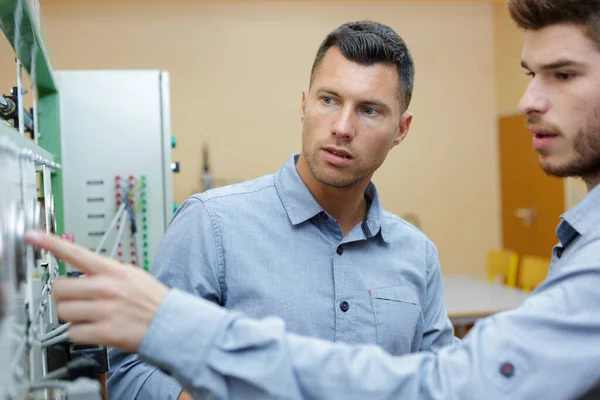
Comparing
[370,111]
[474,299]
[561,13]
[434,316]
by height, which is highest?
[561,13]

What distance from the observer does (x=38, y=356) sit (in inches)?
37.8

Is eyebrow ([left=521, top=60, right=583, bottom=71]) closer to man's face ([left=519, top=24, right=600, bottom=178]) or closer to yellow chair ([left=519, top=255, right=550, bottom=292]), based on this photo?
man's face ([left=519, top=24, right=600, bottom=178])

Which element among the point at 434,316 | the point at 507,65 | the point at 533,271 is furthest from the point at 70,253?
the point at 507,65

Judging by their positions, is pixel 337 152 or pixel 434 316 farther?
pixel 434 316

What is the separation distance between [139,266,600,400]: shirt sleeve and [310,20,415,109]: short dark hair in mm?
723

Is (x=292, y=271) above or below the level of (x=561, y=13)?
below

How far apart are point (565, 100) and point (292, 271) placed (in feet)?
2.18

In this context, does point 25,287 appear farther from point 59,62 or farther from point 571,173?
point 59,62

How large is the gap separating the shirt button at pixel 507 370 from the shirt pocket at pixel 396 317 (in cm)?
51

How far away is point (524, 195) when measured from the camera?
17.3 ft

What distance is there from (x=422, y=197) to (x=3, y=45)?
4.39m

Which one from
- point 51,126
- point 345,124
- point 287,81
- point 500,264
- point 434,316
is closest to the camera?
point 345,124

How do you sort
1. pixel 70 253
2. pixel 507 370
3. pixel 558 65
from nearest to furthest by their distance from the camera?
pixel 70 253, pixel 507 370, pixel 558 65

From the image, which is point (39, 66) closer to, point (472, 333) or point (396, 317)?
point (396, 317)
